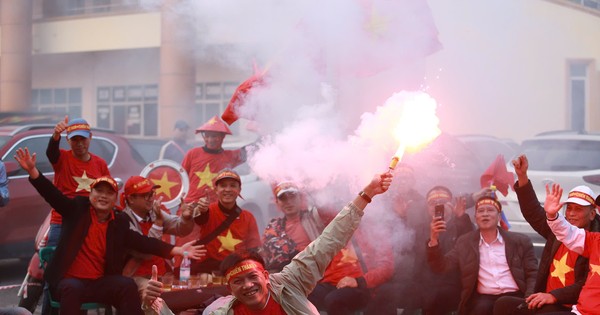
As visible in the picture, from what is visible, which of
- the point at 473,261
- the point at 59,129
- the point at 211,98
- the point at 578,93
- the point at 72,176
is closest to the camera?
the point at 473,261

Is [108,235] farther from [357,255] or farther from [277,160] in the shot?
[357,255]

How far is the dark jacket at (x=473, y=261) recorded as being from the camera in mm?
6480

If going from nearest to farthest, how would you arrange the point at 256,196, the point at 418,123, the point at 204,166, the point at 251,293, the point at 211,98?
the point at 251,293 < the point at 418,123 < the point at 204,166 < the point at 256,196 < the point at 211,98

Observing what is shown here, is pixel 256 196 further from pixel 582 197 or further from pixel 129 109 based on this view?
pixel 129 109

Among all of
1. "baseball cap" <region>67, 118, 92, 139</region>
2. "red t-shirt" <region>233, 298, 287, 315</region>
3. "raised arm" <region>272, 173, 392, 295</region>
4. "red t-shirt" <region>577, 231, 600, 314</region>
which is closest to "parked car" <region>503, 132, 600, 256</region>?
"red t-shirt" <region>577, 231, 600, 314</region>

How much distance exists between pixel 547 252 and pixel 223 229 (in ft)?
8.41

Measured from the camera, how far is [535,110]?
11922mm

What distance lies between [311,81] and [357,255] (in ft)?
5.34

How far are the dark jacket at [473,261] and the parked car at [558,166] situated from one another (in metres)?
Result: 3.08

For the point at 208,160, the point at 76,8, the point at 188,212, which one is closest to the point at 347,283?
the point at 188,212

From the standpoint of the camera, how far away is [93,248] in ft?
21.1

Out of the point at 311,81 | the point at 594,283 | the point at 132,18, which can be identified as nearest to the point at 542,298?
the point at 594,283

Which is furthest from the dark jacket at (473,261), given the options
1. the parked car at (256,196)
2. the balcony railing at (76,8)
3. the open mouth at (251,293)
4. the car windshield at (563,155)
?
the balcony railing at (76,8)

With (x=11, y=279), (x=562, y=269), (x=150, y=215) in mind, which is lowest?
(x=11, y=279)
